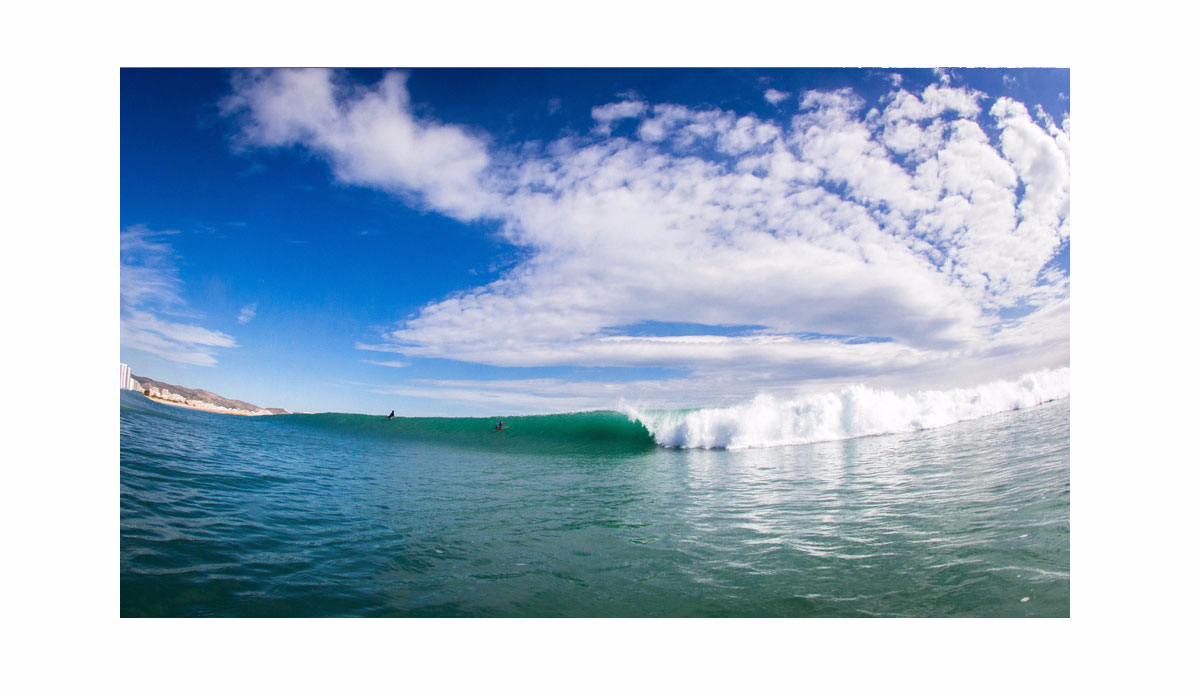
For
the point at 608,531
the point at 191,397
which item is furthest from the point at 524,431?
the point at 608,531

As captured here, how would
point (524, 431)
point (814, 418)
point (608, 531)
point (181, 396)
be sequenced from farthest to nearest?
point (524, 431), point (814, 418), point (181, 396), point (608, 531)

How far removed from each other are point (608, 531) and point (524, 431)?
567 centimetres

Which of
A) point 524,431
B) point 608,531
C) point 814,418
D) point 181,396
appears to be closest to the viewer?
point 608,531

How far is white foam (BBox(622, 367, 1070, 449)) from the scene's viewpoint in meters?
5.36

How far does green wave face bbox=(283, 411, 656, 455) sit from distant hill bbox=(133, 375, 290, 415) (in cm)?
299

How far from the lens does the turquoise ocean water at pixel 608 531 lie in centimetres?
202

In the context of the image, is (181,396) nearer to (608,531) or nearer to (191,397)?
(191,397)

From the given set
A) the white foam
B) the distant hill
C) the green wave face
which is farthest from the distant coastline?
the white foam

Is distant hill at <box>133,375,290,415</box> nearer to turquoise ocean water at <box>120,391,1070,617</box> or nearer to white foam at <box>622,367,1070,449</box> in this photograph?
turquoise ocean water at <box>120,391,1070,617</box>

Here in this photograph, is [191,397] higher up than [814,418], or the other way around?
[191,397]

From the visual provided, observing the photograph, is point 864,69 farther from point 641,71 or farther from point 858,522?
point 858,522

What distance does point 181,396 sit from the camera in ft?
13.9
